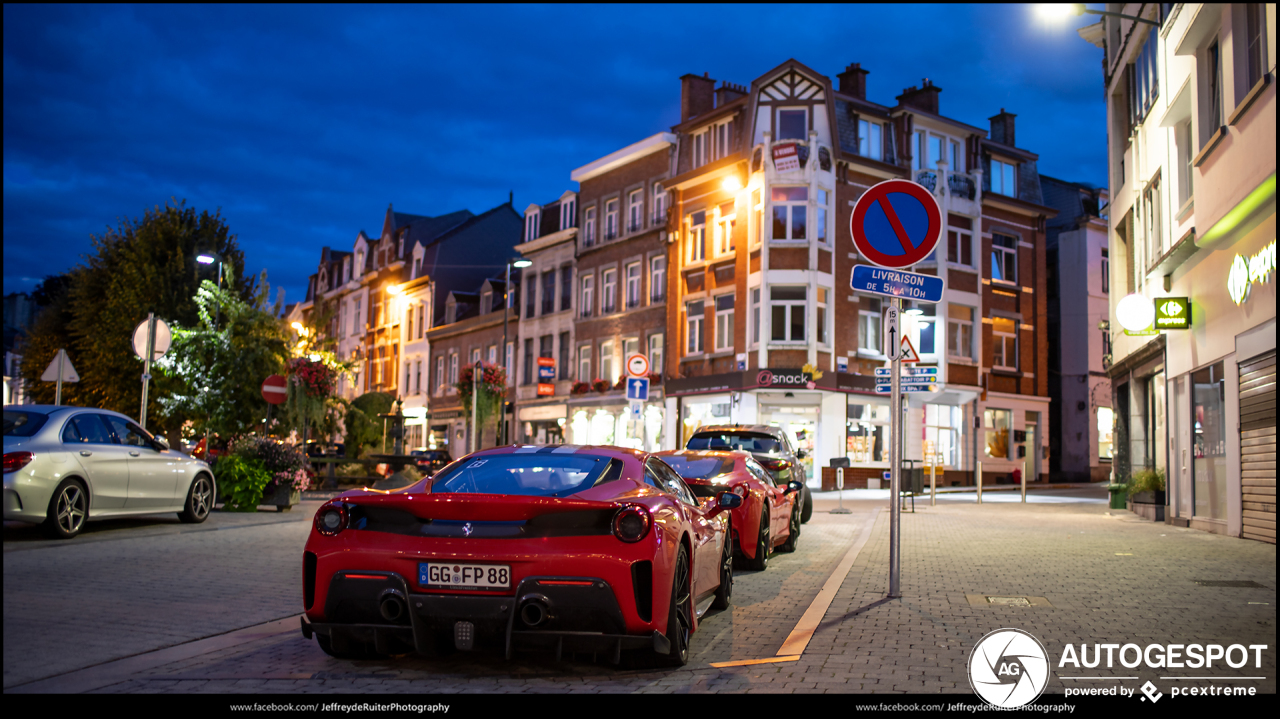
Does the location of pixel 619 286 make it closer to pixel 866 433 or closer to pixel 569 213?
pixel 569 213

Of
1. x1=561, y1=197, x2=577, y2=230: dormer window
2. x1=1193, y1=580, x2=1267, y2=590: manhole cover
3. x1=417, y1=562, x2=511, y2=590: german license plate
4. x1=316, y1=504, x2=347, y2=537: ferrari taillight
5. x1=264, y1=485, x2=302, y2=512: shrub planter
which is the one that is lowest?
x1=1193, y1=580, x2=1267, y2=590: manhole cover

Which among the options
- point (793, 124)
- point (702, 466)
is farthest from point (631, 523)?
point (793, 124)

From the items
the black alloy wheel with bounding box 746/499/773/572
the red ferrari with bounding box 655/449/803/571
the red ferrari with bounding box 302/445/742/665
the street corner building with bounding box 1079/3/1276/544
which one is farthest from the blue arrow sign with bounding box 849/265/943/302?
the street corner building with bounding box 1079/3/1276/544

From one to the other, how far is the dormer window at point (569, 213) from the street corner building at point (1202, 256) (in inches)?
1158

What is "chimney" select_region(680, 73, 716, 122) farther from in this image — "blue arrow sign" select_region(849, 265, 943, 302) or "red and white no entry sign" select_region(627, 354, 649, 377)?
"blue arrow sign" select_region(849, 265, 943, 302)

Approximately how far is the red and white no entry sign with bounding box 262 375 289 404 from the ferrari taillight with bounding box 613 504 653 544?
17131mm

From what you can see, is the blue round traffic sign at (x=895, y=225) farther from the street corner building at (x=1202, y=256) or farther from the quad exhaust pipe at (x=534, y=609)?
the street corner building at (x=1202, y=256)

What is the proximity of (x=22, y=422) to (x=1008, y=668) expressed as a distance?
10.3m

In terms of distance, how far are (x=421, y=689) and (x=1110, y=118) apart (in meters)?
23.2

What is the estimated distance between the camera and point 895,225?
29.5 feet

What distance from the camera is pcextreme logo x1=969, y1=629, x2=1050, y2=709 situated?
5039 millimetres

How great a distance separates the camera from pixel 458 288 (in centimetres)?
6038

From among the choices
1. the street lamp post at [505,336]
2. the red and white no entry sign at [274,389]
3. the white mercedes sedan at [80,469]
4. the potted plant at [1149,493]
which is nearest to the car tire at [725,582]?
the white mercedes sedan at [80,469]

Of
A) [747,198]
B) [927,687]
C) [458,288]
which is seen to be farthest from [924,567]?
[458,288]
